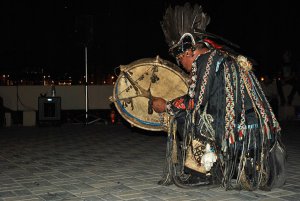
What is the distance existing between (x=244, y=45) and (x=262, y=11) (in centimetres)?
136

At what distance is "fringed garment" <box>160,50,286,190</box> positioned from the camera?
14.0 feet

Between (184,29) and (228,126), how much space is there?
1084mm

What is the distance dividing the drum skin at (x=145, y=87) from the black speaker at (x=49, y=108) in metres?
7.24

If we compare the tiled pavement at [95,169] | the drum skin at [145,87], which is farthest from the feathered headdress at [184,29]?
the tiled pavement at [95,169]

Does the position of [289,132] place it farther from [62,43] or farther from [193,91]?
[62,43]

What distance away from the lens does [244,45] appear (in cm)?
1585

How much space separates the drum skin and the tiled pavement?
0.73 metres

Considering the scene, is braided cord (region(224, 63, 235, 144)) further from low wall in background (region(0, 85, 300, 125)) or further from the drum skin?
low wall in background (region(0, 85, 300, 125))

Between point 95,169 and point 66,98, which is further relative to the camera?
point 66,98

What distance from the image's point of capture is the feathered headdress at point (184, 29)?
450 cm

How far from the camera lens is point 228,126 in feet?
13.9

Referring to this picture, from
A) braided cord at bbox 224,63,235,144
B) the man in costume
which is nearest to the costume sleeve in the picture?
the man in costume

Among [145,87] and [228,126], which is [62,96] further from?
[228,126]

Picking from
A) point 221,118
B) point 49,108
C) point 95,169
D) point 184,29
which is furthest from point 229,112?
→ point 49,108
